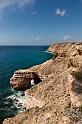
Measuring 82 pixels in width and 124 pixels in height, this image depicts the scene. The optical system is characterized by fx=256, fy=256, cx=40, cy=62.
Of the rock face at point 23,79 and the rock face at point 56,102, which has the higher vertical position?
the rock face at point 56,102

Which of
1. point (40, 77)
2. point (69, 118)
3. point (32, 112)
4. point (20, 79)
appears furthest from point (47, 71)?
point (69, 118)

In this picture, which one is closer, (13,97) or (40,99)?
→ (40,99)

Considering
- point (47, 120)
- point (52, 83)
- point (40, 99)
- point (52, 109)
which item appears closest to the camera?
point (47, 120)

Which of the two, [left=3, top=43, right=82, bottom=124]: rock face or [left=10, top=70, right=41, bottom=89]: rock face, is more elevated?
[left=3, top=43, right=82, bottom=124]: rock face

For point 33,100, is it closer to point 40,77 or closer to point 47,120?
point 47,120

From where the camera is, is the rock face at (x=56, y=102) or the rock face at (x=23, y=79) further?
the rock face at (x=23, y=79)

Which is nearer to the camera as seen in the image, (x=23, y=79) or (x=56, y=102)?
(x=56, y=102)

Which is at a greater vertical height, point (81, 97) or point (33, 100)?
point (81, 97)

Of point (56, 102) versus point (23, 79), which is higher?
point (56, 102)

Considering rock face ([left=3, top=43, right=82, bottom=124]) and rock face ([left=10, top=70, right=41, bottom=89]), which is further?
rock face ([left=10, top=70, right=41, bottom=89])

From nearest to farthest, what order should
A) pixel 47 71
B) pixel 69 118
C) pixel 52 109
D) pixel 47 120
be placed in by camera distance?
pixel 69 118
pixel 47 120
pixel 52 109
pixel 47 71

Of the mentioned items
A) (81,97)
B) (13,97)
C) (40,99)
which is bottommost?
(13,97)
